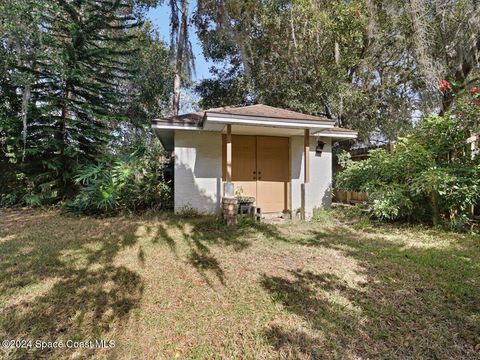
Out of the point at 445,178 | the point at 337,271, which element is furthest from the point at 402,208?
the point at 337,271

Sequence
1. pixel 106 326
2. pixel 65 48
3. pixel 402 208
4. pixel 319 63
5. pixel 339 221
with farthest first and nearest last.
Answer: pixel 319 63 < pixel 65 48 < pixel 339 221 < pixel 402 208 < pixel 106 326

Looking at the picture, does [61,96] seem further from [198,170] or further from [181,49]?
[198,170]

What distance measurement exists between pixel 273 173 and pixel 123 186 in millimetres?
4059

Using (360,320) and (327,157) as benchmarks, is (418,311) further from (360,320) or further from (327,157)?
(327,157)

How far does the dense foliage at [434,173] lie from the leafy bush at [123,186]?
5.56m

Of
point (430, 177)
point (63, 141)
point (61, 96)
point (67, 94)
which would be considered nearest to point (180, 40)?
point (67, 94)

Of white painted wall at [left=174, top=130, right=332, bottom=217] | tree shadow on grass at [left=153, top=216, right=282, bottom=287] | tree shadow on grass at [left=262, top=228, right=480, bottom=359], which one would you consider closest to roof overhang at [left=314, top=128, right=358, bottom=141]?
white painted wall at [left=174, top=130, right=332, bottom=217]

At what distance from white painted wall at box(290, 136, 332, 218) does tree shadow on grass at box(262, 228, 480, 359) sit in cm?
344

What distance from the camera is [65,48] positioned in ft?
25.7

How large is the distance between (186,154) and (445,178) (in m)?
5.63

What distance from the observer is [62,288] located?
3.06 m

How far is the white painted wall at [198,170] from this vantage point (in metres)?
6.93

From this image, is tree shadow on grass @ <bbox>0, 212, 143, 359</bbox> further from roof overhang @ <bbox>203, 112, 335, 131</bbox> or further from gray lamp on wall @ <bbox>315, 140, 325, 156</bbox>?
gray lamp on wall @ <bbox>315, 140, 325, 156</bbox>

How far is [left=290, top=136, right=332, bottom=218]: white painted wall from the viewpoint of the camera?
7.60m
